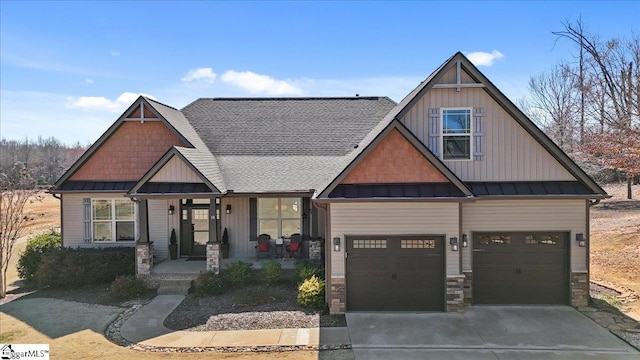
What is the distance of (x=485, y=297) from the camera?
38.6 ft

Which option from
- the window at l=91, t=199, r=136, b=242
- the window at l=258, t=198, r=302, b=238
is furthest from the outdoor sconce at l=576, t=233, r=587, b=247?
the window at l=91, t=199, r=136, b=242

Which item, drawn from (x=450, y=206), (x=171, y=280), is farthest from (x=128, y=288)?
(x=450, y=206)

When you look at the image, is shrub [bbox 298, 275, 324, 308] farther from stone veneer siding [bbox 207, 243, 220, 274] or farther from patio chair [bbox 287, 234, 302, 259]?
stone veneer siding [bbox 207, 243, 220, 274]

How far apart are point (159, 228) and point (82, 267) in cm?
287

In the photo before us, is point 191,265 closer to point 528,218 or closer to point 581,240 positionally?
point 528,218

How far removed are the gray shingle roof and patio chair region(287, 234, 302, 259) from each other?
3880 millimetres

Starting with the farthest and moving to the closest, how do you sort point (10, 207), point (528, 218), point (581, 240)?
point (10, 207)
point (528, 218)
point (581, 240)

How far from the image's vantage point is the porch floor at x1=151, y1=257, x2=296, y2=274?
14.1 metres

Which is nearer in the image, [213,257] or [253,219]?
[213,257]

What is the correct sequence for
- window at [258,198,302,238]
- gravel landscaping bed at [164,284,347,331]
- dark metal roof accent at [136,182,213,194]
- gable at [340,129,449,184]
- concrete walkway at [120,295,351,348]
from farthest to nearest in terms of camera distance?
window at [258,198,302,238] → dark metal roof accent at [136,182,213,194] → gable at [340,129,449,184] → gravel landscaping bed at [164,284,347,331] → concrete walkway at [120,295,351,348]

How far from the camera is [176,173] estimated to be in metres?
13.9

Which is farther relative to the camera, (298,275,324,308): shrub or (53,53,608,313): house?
(298,275,324,308): shrub

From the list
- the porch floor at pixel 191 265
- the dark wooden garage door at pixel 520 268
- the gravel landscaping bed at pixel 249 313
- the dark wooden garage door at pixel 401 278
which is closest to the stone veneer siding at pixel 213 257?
the porch floor at pixel 191 265

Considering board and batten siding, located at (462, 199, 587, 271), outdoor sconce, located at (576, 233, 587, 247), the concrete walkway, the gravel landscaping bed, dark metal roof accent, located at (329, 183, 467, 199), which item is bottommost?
the concrete walkway
